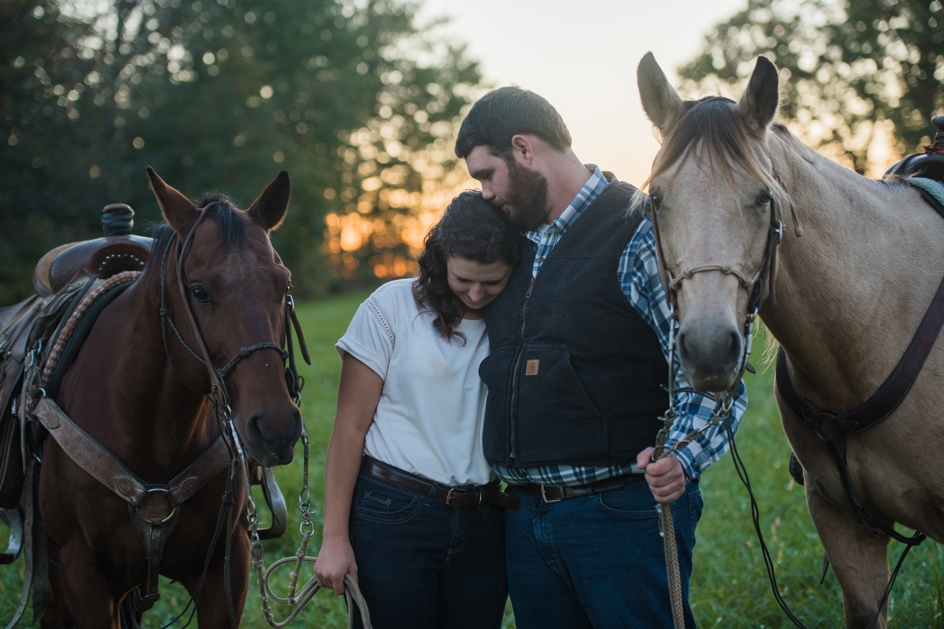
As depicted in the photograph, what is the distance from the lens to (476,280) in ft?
7.19

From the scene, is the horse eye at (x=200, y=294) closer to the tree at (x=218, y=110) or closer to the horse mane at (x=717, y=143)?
the horse mane at (x=717, y=143)

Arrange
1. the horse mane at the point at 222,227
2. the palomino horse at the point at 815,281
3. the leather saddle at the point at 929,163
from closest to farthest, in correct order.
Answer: the palomino horse at the point at 815,281, the horse mane at the point at 222,227, the leather saddle at the point at 929,163

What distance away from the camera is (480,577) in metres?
2.24

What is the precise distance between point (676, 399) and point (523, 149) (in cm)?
88

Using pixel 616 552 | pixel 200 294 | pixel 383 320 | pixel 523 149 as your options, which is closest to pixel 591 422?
pixel 616 552

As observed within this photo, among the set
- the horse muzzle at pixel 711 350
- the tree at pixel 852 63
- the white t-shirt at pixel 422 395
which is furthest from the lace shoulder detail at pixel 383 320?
the tree at pixel 852 63

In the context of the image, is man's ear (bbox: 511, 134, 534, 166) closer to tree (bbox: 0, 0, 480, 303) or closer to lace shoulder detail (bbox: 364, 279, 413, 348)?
lace shoulder detail (bbox: 364, 279, 413, 348)

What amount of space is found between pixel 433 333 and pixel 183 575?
1451 millimetres

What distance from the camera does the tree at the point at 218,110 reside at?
15242 millimetres

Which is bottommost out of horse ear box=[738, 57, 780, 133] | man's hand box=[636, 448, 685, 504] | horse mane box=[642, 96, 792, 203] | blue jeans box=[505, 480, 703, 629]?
blue jeans box=[505, 480, 703, 629]

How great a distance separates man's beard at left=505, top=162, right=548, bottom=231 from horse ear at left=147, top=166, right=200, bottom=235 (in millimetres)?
1076

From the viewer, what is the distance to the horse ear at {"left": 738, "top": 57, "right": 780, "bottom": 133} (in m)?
1.75

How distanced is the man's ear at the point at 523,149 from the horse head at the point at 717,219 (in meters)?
0.41

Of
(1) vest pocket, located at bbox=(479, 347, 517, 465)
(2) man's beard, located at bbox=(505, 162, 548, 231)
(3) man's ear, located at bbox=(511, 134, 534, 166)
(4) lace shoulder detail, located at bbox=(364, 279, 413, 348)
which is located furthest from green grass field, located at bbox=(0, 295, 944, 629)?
(3) man's ear, located at bbox=(511, 134, 534, 166)
